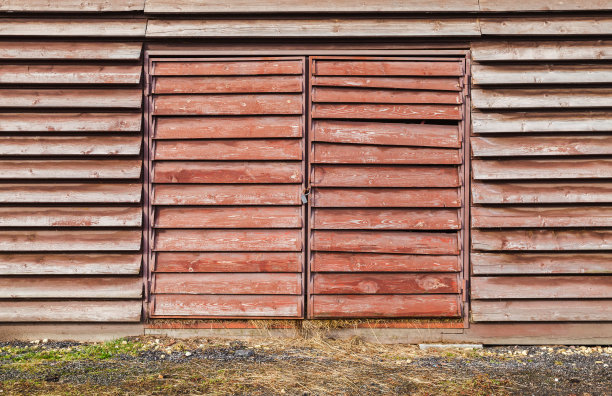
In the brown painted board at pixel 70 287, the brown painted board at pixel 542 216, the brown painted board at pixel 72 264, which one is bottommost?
the brown painted board at pixel 70 287

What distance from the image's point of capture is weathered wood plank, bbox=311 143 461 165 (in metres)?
5.57

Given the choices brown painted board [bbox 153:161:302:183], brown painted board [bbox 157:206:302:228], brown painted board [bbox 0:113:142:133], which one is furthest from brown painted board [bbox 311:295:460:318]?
brown painted board [bbox 0:113:142:133]

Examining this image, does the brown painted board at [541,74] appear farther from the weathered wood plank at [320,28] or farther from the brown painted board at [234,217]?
the brown painted board at [234,217]

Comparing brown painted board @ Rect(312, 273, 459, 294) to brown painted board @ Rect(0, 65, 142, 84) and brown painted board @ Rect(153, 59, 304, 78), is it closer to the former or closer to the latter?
brown painted board @ Rect(153, 59, 304, 78)

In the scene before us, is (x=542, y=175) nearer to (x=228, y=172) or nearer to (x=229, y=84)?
(x=228, y=172)

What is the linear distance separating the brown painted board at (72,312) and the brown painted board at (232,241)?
655 millimetres

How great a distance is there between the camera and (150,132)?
221 inches

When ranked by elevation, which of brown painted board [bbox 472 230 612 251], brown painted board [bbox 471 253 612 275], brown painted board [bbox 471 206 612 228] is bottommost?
brown painted board [bbox 471 253 612 275]

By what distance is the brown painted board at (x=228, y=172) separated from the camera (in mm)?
5582

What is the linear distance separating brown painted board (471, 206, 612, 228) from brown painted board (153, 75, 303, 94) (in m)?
2.11

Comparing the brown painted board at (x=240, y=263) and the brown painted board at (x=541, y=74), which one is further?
the brown painted board at (x=240, y=263)

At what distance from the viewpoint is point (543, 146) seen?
554 cm

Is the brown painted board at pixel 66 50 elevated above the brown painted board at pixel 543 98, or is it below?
above

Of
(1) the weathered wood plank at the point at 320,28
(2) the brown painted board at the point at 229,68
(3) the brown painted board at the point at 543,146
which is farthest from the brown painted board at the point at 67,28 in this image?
(3) the brown painted board at the point at 543,146
